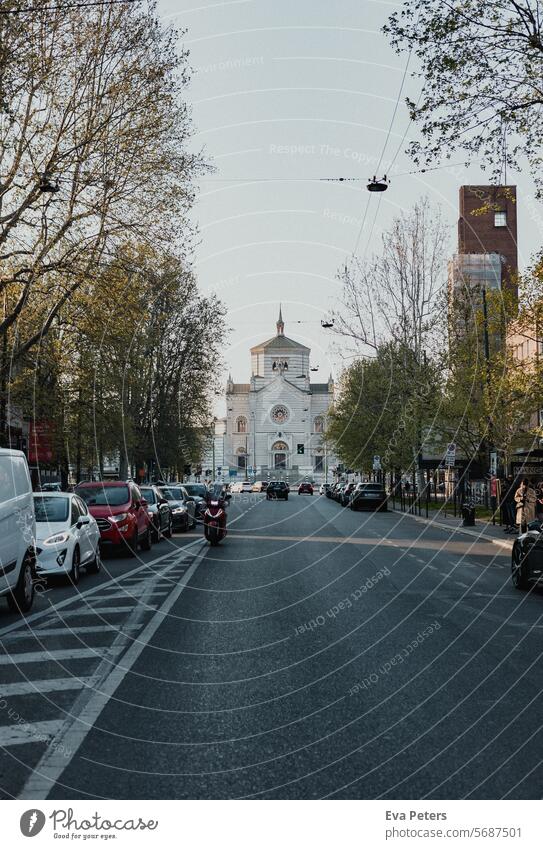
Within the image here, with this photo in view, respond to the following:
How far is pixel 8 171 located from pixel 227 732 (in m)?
20.2

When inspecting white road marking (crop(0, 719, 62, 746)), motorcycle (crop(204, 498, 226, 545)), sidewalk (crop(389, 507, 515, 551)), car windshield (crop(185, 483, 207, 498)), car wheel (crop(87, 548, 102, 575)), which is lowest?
sidewalk (crop(389, 507, 515, 551))

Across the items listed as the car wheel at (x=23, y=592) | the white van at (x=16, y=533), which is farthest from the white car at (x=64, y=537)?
the car wheel at (x=23, y=592)

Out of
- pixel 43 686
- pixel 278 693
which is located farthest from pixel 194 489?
pixel 278 693

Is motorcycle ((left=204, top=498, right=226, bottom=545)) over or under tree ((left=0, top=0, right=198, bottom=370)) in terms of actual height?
under

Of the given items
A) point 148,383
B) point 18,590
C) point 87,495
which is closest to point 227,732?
point 18,590

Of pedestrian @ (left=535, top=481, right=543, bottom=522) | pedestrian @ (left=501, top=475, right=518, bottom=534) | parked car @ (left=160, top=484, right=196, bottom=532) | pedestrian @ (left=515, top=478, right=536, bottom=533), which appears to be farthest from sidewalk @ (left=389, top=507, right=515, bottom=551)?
parked car @ (left=160, top=484, right=196, bottom=532)

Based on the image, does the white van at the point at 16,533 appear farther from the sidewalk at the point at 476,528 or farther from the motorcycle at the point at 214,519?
the sidewalk at the point at 476,528

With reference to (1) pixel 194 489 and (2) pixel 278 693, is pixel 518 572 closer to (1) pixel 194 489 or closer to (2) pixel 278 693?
(2) pixel 278 693

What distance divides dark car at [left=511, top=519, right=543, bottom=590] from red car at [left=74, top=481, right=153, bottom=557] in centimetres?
960

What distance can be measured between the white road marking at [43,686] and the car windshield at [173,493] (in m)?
27.2

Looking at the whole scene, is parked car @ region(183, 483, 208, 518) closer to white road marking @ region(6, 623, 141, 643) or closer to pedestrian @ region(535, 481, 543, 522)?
pedestrian @ region(535, 481, 543, 522)

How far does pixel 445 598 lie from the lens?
47.3 feet

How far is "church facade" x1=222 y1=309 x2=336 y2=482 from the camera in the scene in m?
146

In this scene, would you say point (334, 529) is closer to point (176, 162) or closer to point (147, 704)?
point (176, 162)
